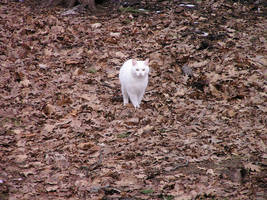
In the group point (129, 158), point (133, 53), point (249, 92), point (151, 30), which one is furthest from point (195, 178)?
point (151, 30)

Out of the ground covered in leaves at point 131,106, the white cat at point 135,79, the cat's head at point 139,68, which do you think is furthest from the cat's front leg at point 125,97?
the cat's head at point 139,68

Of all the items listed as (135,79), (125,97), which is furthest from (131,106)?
(135,79)

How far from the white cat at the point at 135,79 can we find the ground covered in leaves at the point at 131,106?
1.01 ft

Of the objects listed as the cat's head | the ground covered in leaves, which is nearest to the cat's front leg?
the ground covered in leaves

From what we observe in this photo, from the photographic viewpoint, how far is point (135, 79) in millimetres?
7414

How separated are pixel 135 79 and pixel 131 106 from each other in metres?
0.64

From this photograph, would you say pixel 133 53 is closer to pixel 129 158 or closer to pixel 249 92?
pixel 249 92

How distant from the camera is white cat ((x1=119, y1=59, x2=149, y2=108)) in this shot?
7.27m

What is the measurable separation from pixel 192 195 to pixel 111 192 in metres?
1.07

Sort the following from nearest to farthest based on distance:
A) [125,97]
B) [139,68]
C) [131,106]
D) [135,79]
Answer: [139,68], [135,79], [131,106], [125,97]

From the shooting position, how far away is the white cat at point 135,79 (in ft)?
23.9

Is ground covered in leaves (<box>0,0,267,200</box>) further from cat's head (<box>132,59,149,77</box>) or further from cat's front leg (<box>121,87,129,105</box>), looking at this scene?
cat's head (<box>132,59,149,77</box>)

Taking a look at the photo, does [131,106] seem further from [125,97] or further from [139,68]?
[139,68]

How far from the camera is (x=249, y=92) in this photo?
7.80 meters
